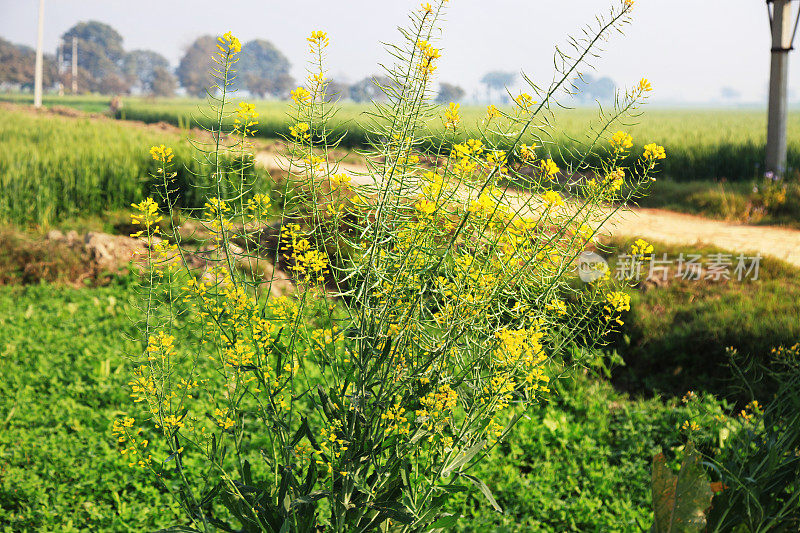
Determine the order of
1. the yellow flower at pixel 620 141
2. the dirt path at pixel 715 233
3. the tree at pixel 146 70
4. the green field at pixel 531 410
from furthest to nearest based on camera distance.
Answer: the tree at pixel 146 70 → the dirt path at pixel 715 233 → the green field at pixel 531 410 → the yellow flower at pixel 620 141

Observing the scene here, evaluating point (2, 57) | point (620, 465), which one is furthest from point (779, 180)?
point (2, 57)

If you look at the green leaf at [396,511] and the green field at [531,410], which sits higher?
the green leaf at [396,511]

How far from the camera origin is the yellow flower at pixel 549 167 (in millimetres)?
1457

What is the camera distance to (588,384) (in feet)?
12.6

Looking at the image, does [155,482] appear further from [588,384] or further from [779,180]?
[779,180]

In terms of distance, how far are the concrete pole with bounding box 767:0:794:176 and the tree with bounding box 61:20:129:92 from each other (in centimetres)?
5749

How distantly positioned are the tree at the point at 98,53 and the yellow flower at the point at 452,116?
6061cm

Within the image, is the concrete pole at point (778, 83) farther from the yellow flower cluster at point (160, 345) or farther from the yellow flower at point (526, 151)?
the yellow flower cluster at point (160, 345)

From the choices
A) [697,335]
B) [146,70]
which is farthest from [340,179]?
[146,70]

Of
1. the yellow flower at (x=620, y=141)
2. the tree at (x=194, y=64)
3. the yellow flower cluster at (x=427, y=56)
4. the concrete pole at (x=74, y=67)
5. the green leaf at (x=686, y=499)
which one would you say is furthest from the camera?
the tree at (x=194, y=64)

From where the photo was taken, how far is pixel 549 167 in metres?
1.47

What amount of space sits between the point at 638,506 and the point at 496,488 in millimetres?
662

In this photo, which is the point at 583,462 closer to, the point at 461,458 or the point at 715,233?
the point at 461,458

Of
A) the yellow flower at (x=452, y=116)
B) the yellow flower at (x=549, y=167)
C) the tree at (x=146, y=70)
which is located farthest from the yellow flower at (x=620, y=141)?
the tree at (x=146, y=70)
